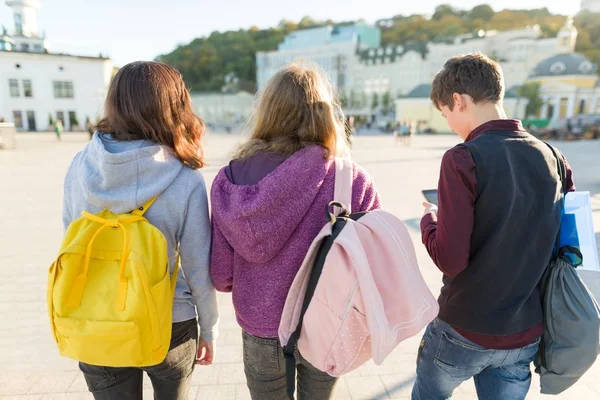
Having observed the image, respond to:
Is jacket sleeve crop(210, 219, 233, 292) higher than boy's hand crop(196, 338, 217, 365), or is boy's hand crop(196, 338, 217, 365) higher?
jacket sleeve crop(210, 219, 233, 292)

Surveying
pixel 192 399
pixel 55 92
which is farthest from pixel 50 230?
pixel 55 92

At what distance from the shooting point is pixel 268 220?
140 centimetres

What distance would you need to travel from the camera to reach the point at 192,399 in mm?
2607

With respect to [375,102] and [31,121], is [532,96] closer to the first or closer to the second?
[375,102]

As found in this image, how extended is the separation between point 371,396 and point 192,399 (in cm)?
113

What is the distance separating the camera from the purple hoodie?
1397 millimetres

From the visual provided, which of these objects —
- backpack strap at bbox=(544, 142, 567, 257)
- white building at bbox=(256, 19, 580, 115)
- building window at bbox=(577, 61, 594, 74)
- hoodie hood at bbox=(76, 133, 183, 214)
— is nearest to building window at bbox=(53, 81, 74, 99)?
white building at bbox=(256, 19, 580, 115)

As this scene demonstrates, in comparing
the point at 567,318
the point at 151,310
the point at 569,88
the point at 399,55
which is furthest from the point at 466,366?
the point at 399,55

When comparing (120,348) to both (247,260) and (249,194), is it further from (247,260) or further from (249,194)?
(249,194)

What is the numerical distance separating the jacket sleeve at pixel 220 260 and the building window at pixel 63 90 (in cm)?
5111

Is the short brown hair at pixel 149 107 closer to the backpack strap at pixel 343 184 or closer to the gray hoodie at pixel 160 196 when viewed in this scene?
the gray hoodie at pixel 160 196

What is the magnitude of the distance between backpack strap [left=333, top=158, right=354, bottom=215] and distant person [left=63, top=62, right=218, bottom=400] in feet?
1.75

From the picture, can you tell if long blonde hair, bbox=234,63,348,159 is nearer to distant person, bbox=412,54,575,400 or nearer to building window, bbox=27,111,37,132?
distant person, bbox=412,54,575,400

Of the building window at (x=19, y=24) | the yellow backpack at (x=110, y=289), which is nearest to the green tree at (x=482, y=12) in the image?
the building window at (x=19, y=24)
